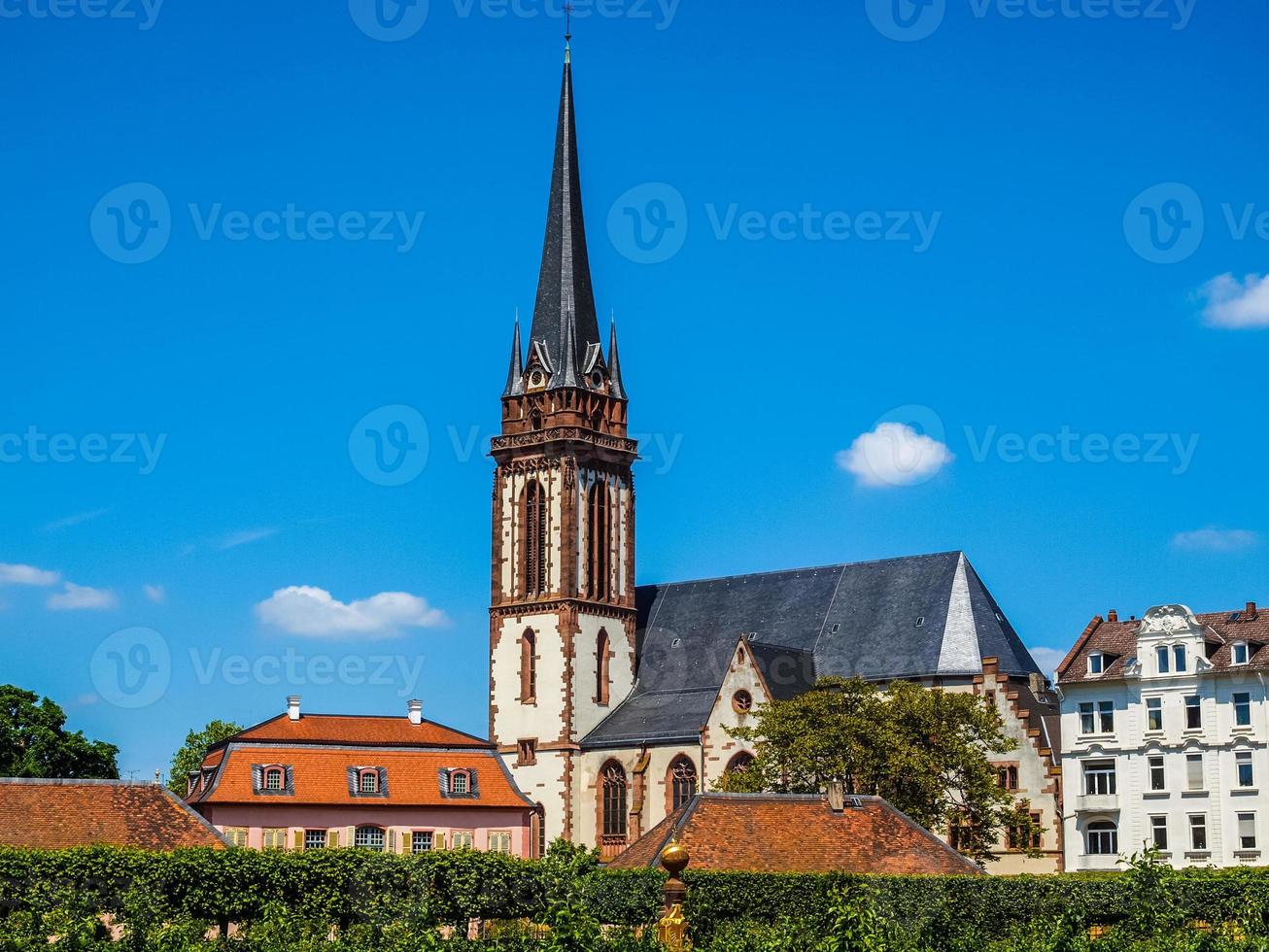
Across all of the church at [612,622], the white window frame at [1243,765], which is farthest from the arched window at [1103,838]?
the church at [612,622]

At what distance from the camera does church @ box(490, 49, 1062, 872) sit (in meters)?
98.2

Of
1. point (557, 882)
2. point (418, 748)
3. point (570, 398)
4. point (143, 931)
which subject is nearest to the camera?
point (143, 931)

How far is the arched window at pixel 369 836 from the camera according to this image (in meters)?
87.4

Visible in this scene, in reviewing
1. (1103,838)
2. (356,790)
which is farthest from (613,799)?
(1103,838)

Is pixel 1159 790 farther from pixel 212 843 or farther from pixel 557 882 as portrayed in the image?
pixel 212 843

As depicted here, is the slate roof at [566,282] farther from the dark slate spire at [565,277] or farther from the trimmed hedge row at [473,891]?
the trimmed hedge row at [473,891]

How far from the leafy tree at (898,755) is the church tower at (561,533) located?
23.9 meters

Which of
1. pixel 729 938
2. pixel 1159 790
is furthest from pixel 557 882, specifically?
pixel 1159 790

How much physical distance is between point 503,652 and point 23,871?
5403 centimetres

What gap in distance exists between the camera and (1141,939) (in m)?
49.1

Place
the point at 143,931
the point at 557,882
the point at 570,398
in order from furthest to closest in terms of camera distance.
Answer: the point at 570,398 → the point at 557,882 → the point at 143,931

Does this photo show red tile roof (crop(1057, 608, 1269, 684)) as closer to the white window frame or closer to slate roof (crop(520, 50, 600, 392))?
the white window frame

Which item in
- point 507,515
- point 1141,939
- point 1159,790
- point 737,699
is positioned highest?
point 507,515

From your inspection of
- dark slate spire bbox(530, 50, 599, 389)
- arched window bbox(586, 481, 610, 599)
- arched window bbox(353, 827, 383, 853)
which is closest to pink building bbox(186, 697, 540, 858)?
arched window bbox(353, 827, 383, 853)
